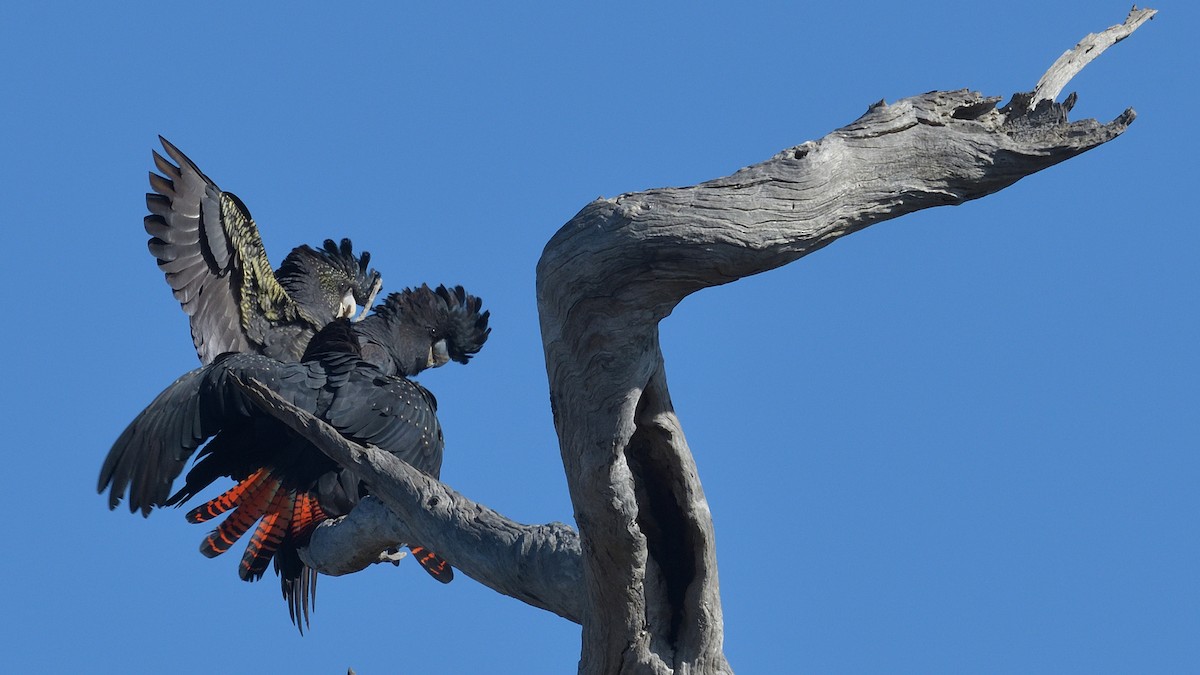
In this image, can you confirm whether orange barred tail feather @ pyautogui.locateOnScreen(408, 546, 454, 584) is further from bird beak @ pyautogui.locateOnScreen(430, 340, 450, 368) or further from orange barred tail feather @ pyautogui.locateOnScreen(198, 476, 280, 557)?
bird beak @ pyautogui.locateOnScreen(430, 340, 450, 368)

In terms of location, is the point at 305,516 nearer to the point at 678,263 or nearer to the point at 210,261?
the point at 210,261

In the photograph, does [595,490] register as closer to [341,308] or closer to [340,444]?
[340,444]

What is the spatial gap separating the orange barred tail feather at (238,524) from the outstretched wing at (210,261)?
5.08 feet

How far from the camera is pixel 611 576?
4277 millimetres

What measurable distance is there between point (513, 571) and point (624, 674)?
722 millimetres

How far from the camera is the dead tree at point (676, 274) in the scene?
3.76 meters

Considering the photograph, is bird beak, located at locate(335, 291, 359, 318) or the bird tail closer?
the bird tail

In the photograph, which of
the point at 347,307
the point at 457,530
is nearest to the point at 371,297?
the point at 347,307

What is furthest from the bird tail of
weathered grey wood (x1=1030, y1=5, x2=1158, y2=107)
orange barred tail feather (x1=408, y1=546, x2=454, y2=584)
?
weathered grey wood (x1=1030, y1=5, x2=1158, y2=107)

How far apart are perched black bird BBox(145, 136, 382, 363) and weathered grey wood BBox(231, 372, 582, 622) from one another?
2.94 meters

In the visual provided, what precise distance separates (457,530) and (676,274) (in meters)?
1.80

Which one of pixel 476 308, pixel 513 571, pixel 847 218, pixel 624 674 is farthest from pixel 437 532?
pixel 476 308

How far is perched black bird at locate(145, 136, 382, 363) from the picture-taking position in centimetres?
834

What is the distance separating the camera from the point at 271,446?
7.14m
